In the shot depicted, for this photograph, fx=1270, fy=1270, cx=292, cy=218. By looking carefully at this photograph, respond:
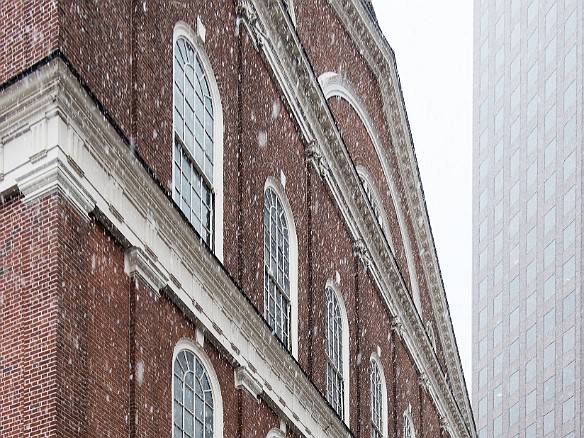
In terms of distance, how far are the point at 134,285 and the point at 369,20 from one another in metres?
18.5

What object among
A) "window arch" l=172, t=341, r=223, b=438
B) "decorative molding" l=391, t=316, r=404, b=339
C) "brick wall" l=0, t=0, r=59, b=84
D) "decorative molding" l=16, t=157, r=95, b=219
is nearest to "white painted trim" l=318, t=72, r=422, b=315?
"decorative molding" l=391, t=316, r=404, b=339

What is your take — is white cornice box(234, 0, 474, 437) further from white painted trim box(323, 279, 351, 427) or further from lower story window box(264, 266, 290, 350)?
lower story window box(264, 266, 290, 350)

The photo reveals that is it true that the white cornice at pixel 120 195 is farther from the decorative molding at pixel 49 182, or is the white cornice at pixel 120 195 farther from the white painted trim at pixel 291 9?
the white painted trim at pixel 291 9

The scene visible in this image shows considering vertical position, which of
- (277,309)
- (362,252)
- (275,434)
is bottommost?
(275,434)

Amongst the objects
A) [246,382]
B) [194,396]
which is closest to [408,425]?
[246,382]

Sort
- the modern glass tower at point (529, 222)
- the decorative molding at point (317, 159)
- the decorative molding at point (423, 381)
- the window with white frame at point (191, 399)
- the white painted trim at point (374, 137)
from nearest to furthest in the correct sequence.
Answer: the window with white frame at point (191, 399) < the decorative molding at point (317, 159) < the white painted trim at point (374, 137) < the decorative molding at point (423, 381) < the modern glass tower at point (529, 222)

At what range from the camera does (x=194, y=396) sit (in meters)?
19.1

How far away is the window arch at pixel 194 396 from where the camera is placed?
18359mm

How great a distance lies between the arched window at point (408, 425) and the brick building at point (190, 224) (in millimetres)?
1889

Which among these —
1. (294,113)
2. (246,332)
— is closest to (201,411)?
(246,332)

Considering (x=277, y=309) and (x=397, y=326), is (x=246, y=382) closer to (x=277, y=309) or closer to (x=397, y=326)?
(x=277, y=309)

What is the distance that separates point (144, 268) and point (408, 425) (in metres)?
21.0

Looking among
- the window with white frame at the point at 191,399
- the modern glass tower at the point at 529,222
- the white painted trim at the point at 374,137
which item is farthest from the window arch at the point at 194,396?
the modern glass tower at the point at 529,222

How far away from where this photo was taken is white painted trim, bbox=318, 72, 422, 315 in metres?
31.2
